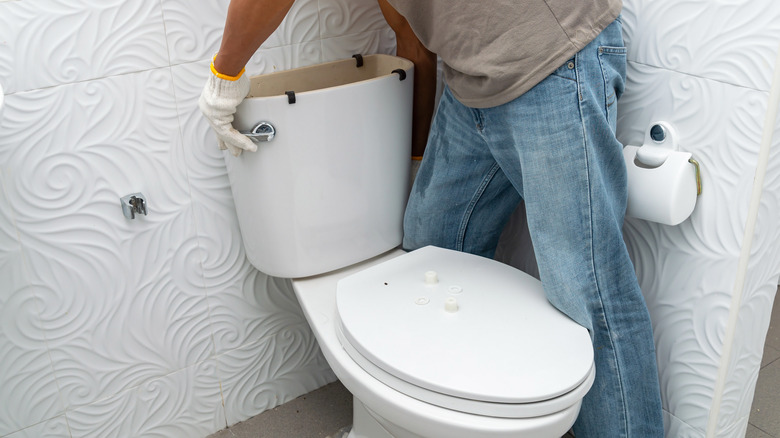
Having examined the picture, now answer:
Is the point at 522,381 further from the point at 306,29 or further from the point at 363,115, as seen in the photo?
the point at 306,29

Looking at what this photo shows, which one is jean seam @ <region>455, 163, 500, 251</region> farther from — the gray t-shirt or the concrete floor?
the concrete floor

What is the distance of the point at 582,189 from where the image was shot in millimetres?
1005

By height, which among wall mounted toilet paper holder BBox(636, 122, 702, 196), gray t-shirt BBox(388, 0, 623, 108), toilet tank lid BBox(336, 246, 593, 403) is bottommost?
toilet tank lid BBox(336, 246, 593, 403)

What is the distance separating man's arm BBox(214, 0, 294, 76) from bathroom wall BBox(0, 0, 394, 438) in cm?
18

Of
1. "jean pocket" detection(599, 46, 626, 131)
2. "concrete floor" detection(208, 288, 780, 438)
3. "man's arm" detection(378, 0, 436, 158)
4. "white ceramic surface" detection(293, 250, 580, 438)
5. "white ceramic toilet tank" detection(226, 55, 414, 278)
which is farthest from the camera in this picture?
"concrete floor" detection(208, 288, 780, 438)

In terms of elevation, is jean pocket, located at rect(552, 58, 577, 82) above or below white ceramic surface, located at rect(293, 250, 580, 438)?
above

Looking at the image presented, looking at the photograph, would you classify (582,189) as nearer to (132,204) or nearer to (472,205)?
(472,205)

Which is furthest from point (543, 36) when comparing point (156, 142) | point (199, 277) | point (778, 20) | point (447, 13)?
point (199, 277)

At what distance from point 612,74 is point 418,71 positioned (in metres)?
0.38

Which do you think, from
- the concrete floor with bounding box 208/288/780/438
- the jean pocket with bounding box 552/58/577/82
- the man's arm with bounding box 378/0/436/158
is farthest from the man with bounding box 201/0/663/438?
the concrete floor with bounding box 208/288/780/438

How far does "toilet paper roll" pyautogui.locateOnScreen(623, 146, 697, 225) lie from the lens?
3.32 feet

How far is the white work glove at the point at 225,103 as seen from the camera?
1.04 m

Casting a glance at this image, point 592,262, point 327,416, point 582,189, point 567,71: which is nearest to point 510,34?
point 567,71

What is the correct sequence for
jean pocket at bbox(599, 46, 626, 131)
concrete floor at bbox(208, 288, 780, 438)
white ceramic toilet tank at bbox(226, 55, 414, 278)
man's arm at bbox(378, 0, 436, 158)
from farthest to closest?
concrete floor at bbox(208, 288, 780, 438)
man's arm at bbox(378, 0, 436, 158)
white ceramic toilet tank at bbox(226, 55, 414, 278)
jean pocket at bbox(599, 46, 626, 131)
